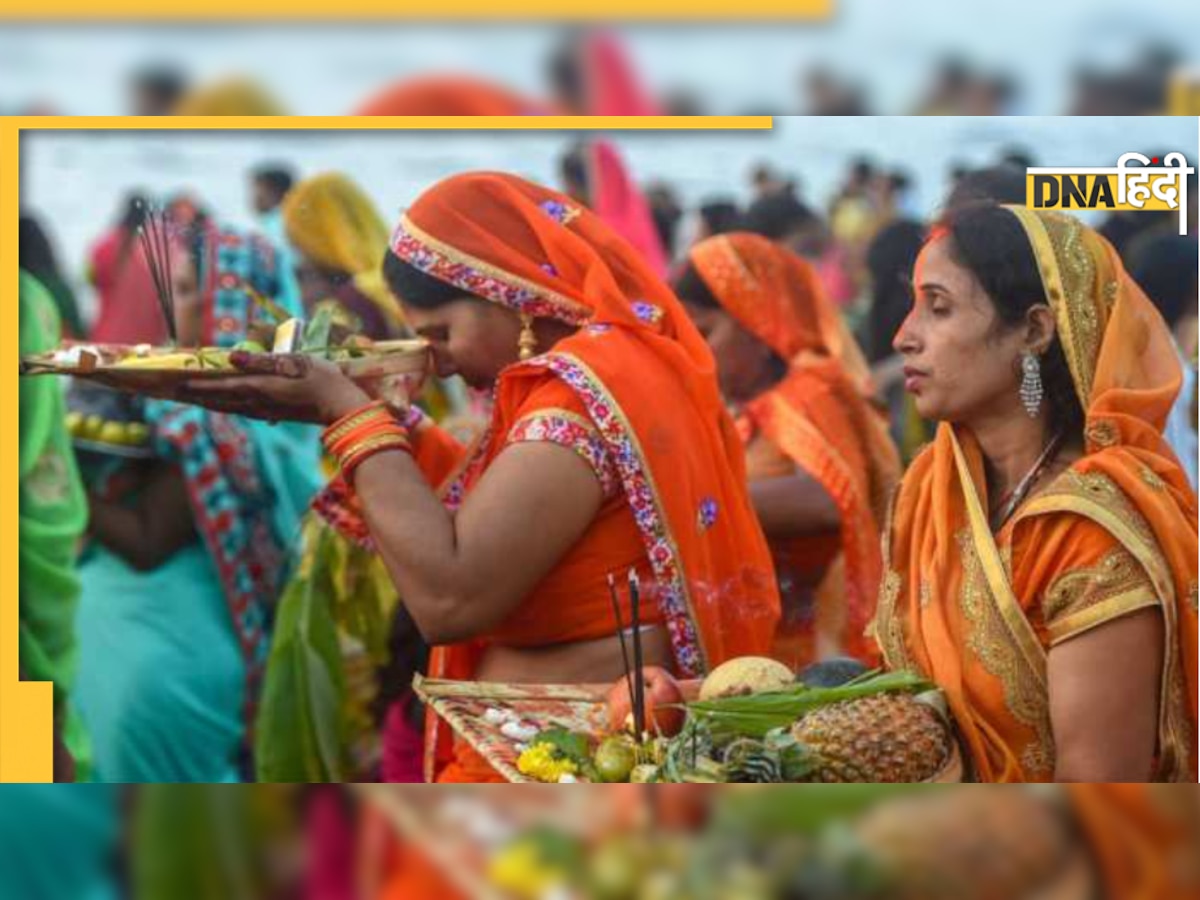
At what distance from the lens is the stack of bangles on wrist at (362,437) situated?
189 inches

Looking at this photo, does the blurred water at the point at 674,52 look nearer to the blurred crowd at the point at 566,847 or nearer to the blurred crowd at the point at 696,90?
the blurred crowd at the point at 696,90

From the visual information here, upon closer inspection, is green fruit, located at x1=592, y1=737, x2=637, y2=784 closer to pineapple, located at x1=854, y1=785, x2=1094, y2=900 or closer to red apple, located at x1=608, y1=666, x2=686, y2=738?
red apple, located at x1=608, y1=666, x2=686, y2=738

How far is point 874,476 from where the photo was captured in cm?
507

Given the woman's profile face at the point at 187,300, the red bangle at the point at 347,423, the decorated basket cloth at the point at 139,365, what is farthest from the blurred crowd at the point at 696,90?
the red bangle at the point at 347,423

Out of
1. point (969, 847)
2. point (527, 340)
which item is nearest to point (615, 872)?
point (969, 847)

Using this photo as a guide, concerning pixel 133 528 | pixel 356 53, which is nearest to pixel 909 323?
pixel 356 53

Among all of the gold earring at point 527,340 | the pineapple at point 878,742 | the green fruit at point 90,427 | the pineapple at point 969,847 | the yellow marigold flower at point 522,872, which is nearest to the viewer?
the yellow marigold flower at point 522,872

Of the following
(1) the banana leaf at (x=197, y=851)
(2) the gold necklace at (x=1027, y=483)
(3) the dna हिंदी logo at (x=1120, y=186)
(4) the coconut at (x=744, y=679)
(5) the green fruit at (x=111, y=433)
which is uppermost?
(3) the dna हिंदी logo at (x=1120, y=186)

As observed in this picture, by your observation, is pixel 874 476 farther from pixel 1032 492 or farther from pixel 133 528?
pixel 133 528

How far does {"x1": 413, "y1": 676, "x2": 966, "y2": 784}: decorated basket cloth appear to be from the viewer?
4.77m

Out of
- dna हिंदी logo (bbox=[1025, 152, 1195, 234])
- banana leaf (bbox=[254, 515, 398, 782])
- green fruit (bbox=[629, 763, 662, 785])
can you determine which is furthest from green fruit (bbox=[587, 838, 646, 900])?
dna हिंदी logo (bbox=[1025, 152, 1195, 234])

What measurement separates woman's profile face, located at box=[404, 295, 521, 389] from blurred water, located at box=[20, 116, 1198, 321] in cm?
20

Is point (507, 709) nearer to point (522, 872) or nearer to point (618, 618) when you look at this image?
point (618, 618)

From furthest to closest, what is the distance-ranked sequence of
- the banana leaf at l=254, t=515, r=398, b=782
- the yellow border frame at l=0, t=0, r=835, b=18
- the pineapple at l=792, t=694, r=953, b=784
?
the banana leaf at l=254, t=515, r=398, b=782 → the yellow border frame at l=0, t=0, r=835, b=18 → the pineapple at l=792, t=694, r=953, b=784
